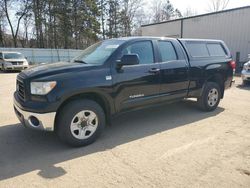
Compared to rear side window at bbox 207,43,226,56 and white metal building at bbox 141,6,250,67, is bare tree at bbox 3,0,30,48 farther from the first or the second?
rear side window at bbox 207,43,226,56

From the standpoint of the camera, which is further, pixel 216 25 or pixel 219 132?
pixel 216 25

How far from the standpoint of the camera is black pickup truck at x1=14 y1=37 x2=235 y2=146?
3.88 metres

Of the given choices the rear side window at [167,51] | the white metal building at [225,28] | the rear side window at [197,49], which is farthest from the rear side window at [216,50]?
the white metal building at [225,28]

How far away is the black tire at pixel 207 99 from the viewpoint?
622 centimetres

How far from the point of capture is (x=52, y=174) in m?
3.33

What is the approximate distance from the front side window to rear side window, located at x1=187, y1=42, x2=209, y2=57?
1334 millimetres

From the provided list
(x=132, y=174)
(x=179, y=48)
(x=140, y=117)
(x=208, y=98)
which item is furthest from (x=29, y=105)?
(x=208, y=98)

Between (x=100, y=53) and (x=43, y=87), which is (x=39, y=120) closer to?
(x=43, y=87)

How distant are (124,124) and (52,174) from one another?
233 cm

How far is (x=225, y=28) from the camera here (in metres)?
18.5

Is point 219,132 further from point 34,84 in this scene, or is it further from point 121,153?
point 34,84

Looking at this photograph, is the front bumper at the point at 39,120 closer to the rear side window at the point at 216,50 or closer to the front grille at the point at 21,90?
the front grille at the point at 21,90

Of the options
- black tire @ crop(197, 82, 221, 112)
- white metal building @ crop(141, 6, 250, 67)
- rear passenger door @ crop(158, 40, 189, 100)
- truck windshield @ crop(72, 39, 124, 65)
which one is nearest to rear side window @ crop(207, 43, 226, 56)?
black tire @ crop(197, 82, 221, 112)

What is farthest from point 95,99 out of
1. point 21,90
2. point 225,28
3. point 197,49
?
point 225,28
